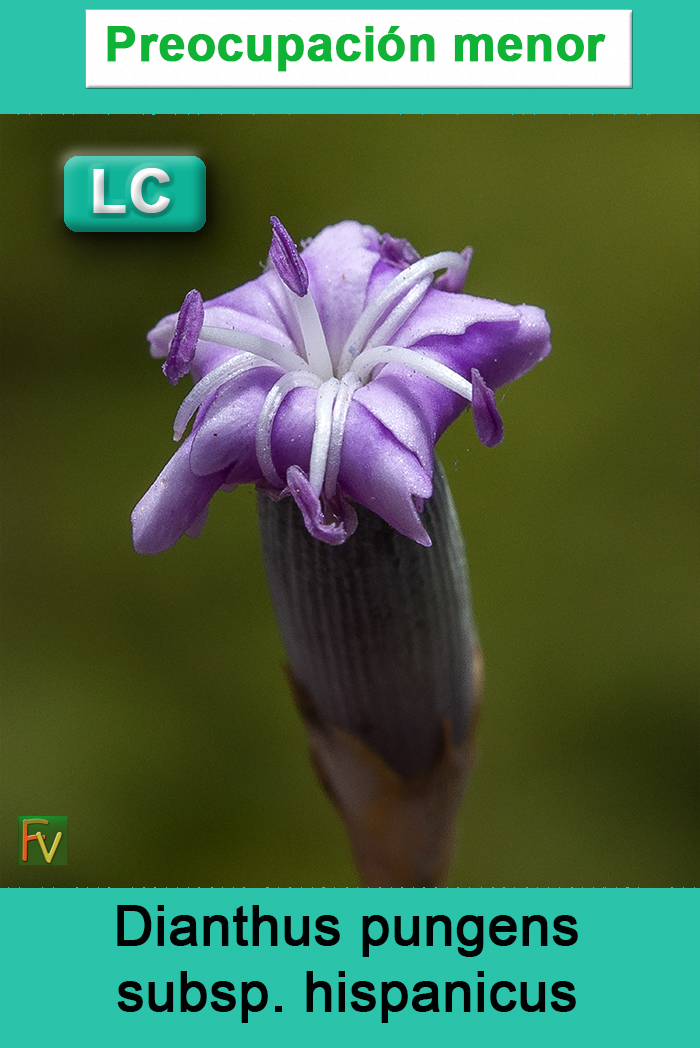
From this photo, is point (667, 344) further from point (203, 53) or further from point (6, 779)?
point (6, 779)

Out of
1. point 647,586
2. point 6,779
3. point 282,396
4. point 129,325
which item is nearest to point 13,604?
point 6,779

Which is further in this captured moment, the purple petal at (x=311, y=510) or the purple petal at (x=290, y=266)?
the purple petal at (x=290, y=266)

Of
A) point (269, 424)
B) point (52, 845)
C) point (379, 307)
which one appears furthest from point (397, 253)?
point (52, 845)

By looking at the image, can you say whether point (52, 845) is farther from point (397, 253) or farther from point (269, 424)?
point (397, 253)

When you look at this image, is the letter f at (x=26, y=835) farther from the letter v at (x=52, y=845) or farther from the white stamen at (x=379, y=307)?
the white stamen at (x=379, y=307)

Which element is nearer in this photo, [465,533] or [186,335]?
[186,335]

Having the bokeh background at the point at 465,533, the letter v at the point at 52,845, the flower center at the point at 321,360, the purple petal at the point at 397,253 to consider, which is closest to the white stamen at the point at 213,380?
the flower center at the point at 321,360

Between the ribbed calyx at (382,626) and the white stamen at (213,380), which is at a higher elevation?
the white stamen at (213,380)
